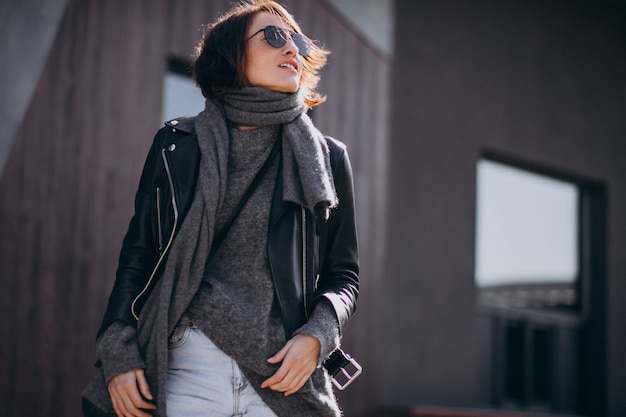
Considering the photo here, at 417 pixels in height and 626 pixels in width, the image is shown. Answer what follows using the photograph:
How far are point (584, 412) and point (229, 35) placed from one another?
8290 mm

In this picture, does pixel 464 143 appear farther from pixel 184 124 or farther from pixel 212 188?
pixel 212 188

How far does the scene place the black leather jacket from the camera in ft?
6.34

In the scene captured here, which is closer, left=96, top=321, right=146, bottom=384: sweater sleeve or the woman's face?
left=96, top=321, right=146, bottom=384: sweater sleeve

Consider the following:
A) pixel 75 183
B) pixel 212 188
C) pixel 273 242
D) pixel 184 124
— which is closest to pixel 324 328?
pixel 273 242

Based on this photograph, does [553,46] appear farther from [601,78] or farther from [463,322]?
[463,322]

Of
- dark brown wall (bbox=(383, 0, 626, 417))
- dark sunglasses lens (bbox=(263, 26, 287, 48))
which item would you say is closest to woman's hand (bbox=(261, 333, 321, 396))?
dark sunglasses lens (bbox=(263, 26, 287, 48))

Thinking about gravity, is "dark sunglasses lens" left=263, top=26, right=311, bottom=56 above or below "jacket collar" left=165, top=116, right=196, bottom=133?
above

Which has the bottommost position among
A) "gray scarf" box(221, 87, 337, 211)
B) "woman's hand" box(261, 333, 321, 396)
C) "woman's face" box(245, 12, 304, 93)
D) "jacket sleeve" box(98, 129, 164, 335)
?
"woman's hand" box(261, 333, 321, 396)

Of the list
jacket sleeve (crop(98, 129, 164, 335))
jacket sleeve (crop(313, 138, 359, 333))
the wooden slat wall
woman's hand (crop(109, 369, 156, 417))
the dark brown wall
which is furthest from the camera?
the dark brown wall

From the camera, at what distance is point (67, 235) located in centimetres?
502

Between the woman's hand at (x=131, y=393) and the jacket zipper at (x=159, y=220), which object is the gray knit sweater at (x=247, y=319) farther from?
the jacket zipper at (x=159, y=220)

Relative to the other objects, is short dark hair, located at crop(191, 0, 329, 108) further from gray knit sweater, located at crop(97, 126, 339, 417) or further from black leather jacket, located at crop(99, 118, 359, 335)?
gray knit sweater, located at crop(97, 126, 339, 417)

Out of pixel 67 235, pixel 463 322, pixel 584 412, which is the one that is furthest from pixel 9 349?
pixel 584 412

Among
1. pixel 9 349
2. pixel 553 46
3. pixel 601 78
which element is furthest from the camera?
pixel 601 78
